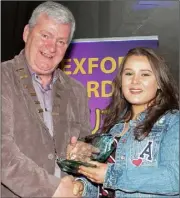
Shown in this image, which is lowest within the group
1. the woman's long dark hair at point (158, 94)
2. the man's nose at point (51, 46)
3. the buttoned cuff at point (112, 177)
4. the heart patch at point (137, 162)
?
the buttoned cuff at point (112, 177)

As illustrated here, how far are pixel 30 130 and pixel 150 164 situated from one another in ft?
2.00

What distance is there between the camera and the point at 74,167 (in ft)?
5.96

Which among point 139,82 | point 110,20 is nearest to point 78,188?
point 139,82

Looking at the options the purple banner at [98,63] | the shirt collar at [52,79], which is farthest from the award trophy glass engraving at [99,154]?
the purple banner at [98,63]

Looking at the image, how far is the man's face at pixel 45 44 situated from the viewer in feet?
7.02

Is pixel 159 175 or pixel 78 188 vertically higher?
pixel 159 175

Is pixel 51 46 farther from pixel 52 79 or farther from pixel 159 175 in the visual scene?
pixel 159 175

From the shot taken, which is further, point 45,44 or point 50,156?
point 45,44

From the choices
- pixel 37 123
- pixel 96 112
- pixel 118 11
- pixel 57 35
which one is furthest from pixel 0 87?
pixel 118 11

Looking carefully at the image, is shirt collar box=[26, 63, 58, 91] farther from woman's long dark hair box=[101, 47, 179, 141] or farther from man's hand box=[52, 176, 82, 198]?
man's hand box=[52, 176, 82, 198]

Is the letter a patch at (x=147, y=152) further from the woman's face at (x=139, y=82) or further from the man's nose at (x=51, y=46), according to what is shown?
the man's nose at (x=51, y=46)

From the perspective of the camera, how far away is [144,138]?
6.06 ft

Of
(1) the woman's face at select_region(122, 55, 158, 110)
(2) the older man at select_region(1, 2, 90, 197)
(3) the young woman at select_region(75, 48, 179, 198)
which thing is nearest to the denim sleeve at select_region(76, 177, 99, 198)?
(3) the young woman at select_region(75, 48, 179, 198)

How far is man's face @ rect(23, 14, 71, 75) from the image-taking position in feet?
7.02
